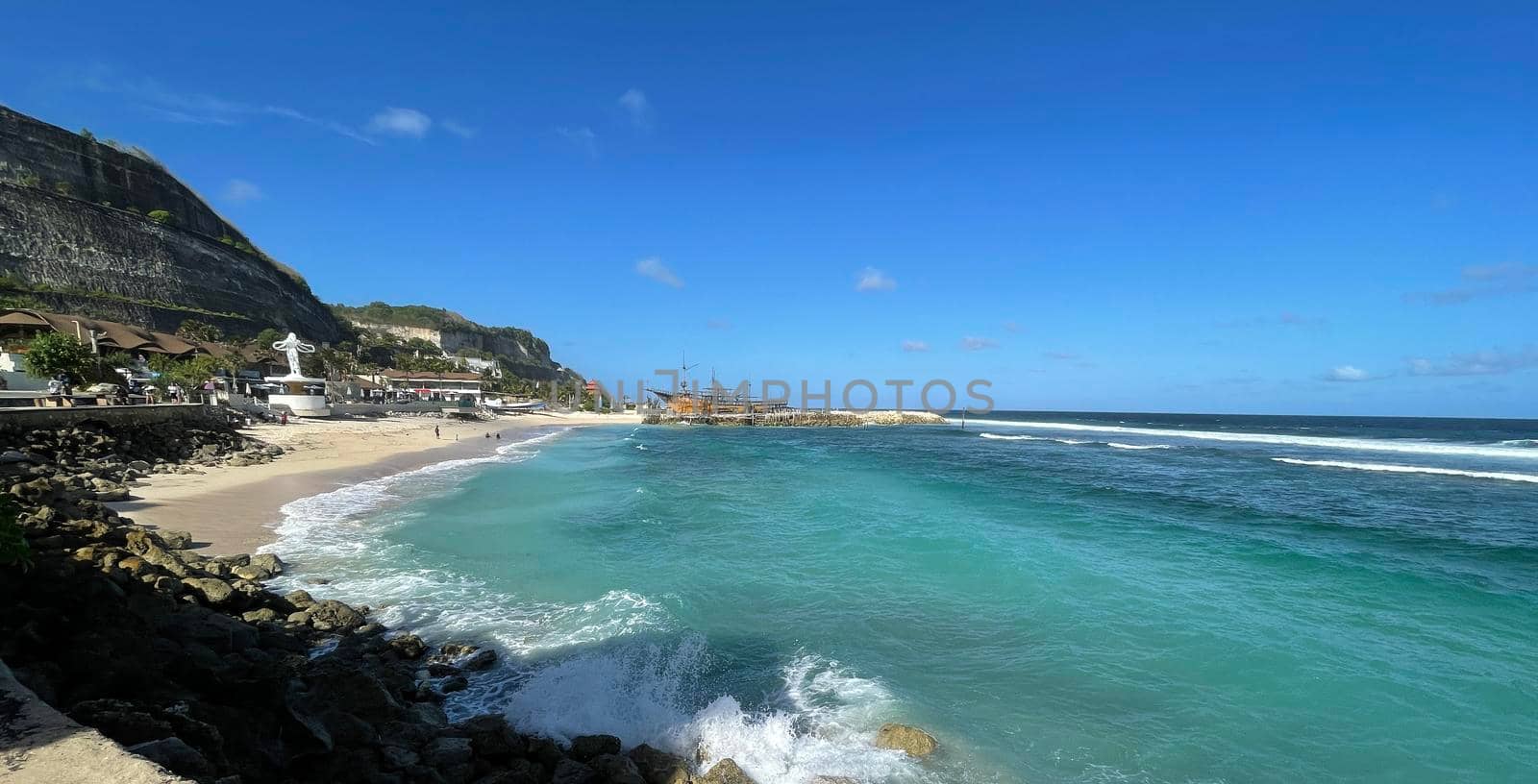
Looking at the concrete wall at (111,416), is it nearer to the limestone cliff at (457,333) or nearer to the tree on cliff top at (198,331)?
the tree on cliff top at (198,331)

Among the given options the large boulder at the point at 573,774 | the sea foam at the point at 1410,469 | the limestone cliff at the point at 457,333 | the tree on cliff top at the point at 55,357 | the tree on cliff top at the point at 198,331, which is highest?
the limestone cliff at the point at 457,333

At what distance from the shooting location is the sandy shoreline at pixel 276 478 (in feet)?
41.8

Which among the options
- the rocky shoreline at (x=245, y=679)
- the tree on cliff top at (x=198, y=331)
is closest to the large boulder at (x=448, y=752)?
the rocky shoreline at (x=245, y=679)

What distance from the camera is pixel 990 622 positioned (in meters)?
9.68

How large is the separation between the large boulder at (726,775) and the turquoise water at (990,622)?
12.1 inches

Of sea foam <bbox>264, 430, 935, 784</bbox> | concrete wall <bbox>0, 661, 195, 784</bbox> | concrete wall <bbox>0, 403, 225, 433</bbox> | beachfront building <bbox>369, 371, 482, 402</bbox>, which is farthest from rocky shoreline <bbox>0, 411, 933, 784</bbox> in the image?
beachfront building <bbox>369, 371, 482, 402</bbox>

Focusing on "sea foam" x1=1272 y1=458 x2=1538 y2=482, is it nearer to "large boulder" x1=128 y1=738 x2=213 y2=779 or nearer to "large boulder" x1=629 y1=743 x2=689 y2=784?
"large boulder" x1=629 y1=743 x2=689 y2=784

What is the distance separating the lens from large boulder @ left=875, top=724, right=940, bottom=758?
20.3ft

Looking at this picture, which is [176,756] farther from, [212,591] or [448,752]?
[212,591]

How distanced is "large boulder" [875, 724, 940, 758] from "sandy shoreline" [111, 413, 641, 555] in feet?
39.4

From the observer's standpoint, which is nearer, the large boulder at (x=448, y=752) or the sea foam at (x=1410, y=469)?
the large boulder at (x=448, y=752)

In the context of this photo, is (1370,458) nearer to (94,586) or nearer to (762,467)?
(762,467)

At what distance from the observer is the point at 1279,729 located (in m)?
6.82

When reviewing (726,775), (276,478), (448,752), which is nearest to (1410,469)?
(726,775)
